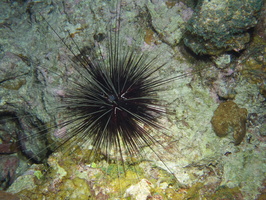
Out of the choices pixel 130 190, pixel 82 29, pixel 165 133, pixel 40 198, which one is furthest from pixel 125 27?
pixel 40 198

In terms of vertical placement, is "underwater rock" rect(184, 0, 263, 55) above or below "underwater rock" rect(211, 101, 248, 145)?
above

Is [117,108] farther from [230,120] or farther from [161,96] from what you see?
[230,120]

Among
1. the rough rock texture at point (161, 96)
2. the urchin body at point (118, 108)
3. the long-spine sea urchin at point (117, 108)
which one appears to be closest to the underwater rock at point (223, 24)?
the rough rock texture at point (161, 96)

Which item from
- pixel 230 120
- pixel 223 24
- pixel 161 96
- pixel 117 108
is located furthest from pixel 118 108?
pixel 223 24

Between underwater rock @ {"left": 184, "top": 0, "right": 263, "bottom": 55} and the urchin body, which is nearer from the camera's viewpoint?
underwater rock @ {"left": 184, "top": 0, "right": 263, "bottom": 55}

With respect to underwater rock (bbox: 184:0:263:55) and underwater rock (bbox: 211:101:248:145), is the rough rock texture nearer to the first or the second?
underwater rock (bbox: 211:101:248:145)

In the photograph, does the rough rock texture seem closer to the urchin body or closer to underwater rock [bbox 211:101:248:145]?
underwater rock [bbox 211:101:248:145]

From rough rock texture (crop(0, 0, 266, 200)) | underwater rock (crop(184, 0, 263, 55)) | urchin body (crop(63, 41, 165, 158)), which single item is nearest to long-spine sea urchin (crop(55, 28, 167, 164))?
urchin body (crop(63, 41, 165, 158))
